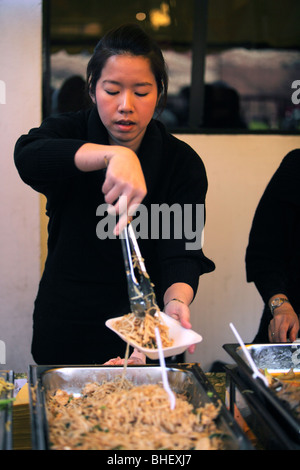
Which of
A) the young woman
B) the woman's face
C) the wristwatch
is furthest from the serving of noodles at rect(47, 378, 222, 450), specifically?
the woman's face

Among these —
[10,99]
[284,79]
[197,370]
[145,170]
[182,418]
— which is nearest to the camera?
[182,418]

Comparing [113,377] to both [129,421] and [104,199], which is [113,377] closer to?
[129,421]

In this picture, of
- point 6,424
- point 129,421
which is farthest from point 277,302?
point 6,424

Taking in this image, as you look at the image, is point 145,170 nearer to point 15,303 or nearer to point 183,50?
point 15,303

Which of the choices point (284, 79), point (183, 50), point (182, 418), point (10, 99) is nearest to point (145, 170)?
point (182, 418)

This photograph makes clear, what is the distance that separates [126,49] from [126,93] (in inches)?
7.3

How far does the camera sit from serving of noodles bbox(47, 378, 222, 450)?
1.41 metres

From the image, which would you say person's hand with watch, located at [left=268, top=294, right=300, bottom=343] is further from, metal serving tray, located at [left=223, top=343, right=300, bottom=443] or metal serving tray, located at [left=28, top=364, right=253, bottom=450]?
metal serving tray, located at [left=28, top=364, right=253, bottom=450]

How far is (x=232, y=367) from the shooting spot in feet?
5.82

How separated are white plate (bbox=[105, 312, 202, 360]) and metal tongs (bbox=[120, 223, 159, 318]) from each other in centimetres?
8

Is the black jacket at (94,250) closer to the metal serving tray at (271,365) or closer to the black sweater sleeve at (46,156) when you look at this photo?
the black sweater sleeve at (46,156)

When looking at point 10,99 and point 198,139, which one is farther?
point 198,139

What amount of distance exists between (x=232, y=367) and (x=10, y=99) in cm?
258

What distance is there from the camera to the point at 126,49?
6.42 ft
